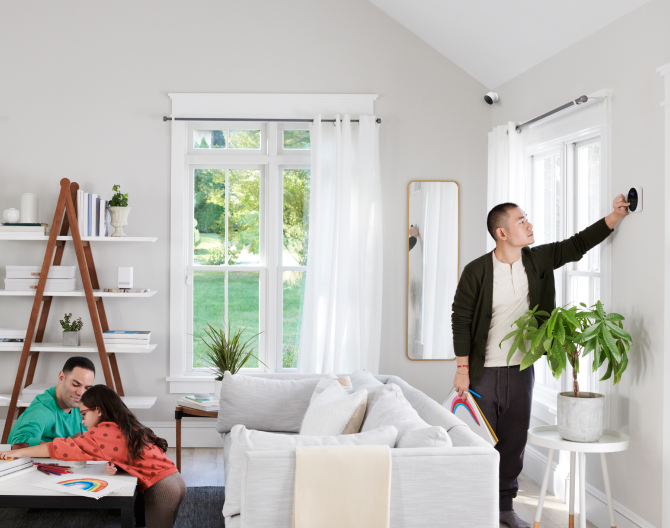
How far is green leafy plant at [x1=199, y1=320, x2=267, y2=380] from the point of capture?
13.2ft

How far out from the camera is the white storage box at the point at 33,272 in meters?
4.02

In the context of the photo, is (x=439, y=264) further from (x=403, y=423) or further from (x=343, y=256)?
(x=403, y=423)

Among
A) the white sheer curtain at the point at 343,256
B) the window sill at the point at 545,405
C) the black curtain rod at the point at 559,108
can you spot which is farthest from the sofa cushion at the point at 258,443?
the white sheer curtain at the point at 343,256

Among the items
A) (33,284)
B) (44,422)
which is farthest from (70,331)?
(44,422)

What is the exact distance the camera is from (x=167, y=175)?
14.1 ft

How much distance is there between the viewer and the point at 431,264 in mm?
4383

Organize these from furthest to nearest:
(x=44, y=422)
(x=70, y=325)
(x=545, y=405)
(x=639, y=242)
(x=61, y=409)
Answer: (x=70, y=325) < (x=545, y=405) < (x=61, y=409) < (x=44, y=422) < (x=639, y=242)

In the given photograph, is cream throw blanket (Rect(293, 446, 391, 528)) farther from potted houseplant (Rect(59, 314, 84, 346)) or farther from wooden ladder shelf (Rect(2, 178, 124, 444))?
potted houseplant (Rect(59, 314, 84, 346))

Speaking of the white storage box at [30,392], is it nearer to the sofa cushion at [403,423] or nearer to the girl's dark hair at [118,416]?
the girl's dark hair at [118,416]

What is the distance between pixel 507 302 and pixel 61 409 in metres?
2.23

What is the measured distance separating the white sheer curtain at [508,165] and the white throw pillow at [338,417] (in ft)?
6.09

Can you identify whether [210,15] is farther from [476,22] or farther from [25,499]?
[25,499]

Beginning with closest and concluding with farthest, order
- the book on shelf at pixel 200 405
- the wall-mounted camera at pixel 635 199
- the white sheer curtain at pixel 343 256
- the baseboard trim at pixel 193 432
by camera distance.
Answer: the wall-mounted camera at pixel 635 199
the book on shelf at pixel 200 405
the white sheer curtain at pixel 343 256
the baseboard trim at pixel 193 432

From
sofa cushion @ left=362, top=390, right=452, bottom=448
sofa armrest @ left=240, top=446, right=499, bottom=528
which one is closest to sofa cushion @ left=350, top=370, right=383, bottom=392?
sofa cushion @ left=362, top=390, right=452, bottom=448
